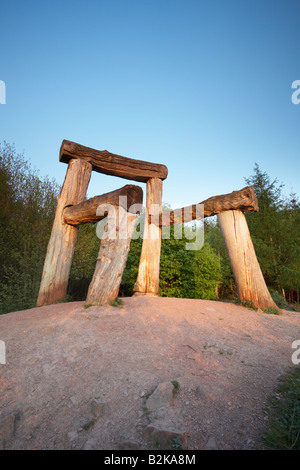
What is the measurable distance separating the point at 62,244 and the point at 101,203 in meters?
1.70

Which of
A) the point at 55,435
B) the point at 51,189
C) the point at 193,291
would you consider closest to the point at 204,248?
the point at 193,291

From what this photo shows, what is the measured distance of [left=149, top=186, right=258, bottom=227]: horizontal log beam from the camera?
4598 millimetres

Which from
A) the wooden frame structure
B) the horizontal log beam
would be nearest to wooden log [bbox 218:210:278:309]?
the wooden frame structure

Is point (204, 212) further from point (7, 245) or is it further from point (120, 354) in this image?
point (7, 245)

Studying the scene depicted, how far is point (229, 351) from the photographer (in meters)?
2.58

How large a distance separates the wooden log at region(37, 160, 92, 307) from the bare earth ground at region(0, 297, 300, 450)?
158 cm

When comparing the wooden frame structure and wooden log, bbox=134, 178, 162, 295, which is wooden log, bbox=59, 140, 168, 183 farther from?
wooden log, bbox=134, 178, 162, 295

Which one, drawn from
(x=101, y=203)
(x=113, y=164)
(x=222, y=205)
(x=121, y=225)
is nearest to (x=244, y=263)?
(x=222, y=205)

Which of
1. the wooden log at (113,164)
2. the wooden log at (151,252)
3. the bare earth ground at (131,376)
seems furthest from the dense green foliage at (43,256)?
the bare earth ground at (131,376)

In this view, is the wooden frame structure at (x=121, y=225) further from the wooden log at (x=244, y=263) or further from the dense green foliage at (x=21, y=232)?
the dense green foliage at (x=21, y=232)

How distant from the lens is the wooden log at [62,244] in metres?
5.23

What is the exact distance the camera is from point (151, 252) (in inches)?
239

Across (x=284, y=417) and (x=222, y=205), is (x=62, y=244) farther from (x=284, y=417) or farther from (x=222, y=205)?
(x=284, y=417)

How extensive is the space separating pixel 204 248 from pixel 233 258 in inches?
170
